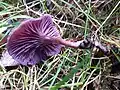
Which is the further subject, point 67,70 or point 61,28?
point 61,28

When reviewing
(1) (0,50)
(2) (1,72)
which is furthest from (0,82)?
(1) (0,50)

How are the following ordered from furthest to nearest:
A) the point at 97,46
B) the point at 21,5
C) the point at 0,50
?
1. the point at 21,5
2. the point at 0,50
3. the point at 97,46

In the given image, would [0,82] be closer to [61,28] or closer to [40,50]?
[40,50]

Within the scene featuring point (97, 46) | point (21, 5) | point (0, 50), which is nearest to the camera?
point (97, 46)

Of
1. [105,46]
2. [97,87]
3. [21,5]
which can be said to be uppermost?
[21,5]

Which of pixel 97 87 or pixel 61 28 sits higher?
pixel 61 28
